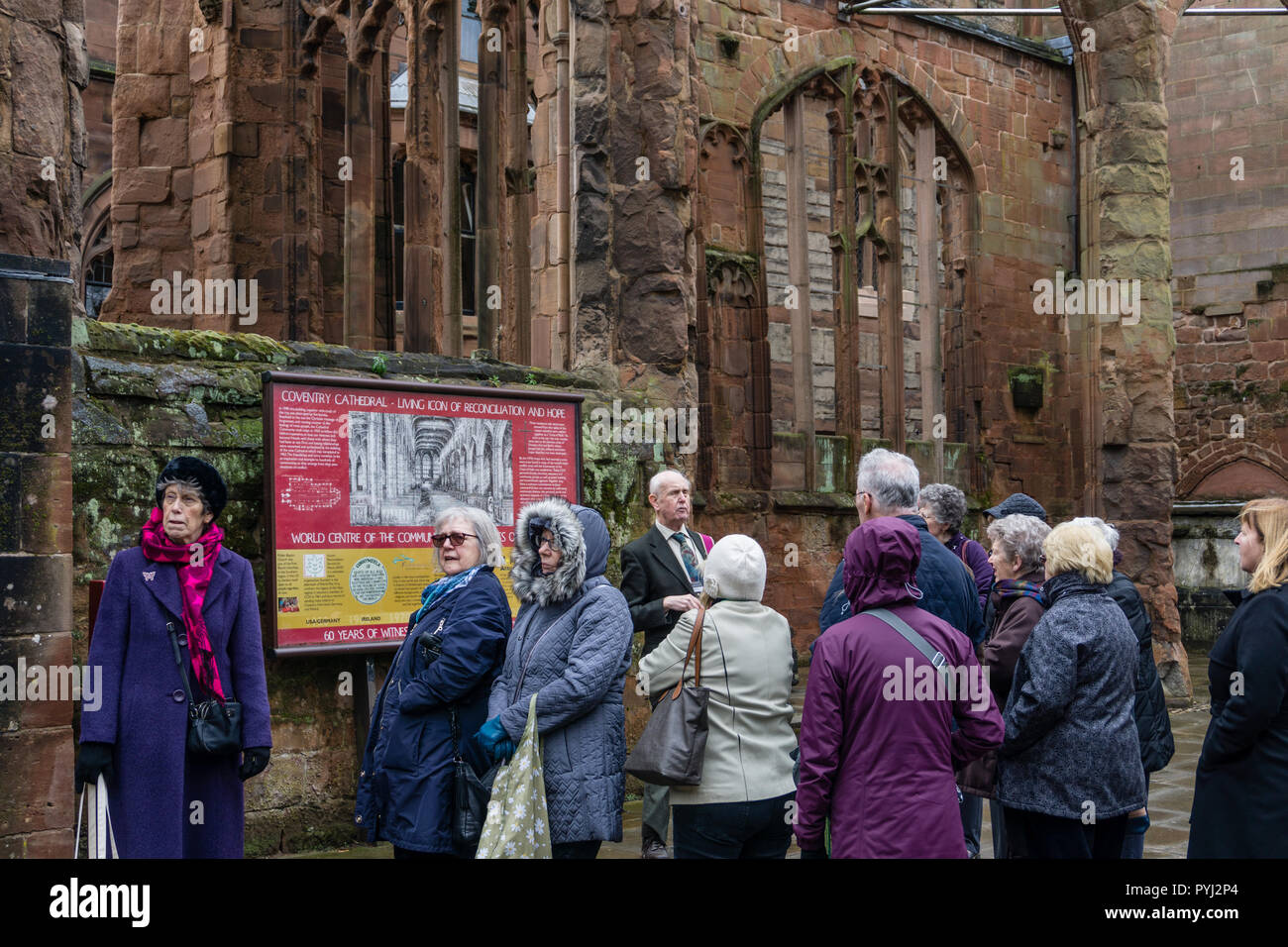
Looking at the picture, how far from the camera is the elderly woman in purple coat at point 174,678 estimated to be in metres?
4.10

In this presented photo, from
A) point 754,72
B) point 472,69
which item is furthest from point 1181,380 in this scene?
point 472,69

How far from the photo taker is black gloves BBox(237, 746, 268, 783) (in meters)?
4.20

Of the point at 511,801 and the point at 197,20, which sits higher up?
the point at 197,20

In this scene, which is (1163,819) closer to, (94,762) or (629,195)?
(629,195)

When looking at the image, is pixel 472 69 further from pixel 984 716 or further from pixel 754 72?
pixel 984 716

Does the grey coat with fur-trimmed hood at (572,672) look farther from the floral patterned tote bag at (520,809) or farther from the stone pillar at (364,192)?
the stone pillar at (364,192)

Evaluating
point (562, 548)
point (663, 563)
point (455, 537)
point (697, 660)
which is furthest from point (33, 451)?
point (663, 563)

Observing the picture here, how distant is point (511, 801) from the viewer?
4.03 metres

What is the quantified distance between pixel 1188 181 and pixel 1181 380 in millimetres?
2779

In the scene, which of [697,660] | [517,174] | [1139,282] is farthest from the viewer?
[1139,282]

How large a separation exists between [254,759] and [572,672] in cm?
106

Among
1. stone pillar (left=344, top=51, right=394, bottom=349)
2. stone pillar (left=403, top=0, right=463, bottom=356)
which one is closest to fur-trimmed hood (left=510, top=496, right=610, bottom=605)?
stone pillar (left=403, top=0, right=463, bottom=356)

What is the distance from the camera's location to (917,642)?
11.5 ft

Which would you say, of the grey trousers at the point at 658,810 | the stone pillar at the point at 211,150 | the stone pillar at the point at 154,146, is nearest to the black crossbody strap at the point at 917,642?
the grey trousers at the point at 658,810
